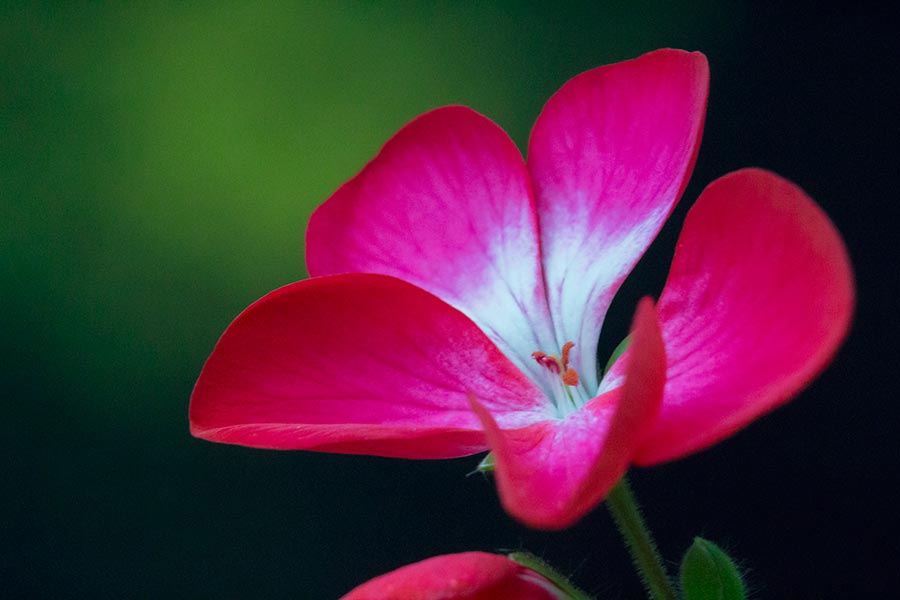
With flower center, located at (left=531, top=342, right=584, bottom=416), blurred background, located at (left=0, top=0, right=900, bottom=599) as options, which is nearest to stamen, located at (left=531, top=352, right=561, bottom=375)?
flower center, located at (left=531, top=342, right=584, bottom=416)

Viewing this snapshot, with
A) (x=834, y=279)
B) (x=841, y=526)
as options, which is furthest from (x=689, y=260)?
Answer: (x=841, y=526)

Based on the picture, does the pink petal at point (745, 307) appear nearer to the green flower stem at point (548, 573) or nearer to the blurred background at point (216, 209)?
the green flower stem at point (548, 573)


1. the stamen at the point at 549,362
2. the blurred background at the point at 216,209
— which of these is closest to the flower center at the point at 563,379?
the stamen at the point at 549,362

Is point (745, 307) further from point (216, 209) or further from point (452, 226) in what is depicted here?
point (216, 209)

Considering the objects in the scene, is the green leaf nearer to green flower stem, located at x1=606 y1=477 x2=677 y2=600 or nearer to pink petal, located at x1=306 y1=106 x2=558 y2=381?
green flower stem, located at x1=606 y1=477 x2=677 y2=600

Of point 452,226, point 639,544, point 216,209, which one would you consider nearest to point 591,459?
point 639,544

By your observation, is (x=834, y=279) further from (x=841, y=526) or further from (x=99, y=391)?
(x=99, y=391)
